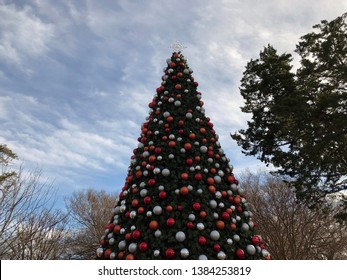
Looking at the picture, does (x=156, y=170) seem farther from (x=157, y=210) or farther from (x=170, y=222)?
(x=170, y=222)

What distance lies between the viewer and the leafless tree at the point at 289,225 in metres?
19.0

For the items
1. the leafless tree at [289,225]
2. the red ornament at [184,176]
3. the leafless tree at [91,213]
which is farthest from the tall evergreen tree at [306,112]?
the leafless tree at [91,213]

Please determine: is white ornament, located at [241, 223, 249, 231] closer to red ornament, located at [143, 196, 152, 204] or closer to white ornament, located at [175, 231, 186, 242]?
white ornament, located at [175, 231, 186, 242]

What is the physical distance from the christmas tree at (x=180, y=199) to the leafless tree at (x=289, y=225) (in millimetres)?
15578

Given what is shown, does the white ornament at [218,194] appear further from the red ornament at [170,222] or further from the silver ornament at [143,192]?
the silver ornament at [143,192]

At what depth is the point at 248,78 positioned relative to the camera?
610 inches

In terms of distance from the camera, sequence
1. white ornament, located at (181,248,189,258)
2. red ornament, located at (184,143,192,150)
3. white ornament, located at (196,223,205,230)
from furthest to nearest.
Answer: red ornament, located at (184,143,192,150)
white ornament, located at (196,223,205,230)
white ornament, located at (181,248,189,258)

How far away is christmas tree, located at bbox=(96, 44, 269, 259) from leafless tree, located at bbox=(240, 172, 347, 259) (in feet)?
51.1

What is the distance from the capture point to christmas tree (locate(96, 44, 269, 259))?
164 inches

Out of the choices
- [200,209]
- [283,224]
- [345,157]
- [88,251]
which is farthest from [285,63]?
[88,251]

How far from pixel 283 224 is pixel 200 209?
1769 centimetres

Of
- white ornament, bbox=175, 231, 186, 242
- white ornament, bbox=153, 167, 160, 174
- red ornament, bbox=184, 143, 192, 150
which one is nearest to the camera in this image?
A: white ornament, bbox=175, 231, 186, 242

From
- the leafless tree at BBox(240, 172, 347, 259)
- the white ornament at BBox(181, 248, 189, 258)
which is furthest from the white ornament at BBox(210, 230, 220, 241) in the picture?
the leafless tree at BBox(240, 172, 347, 259)
